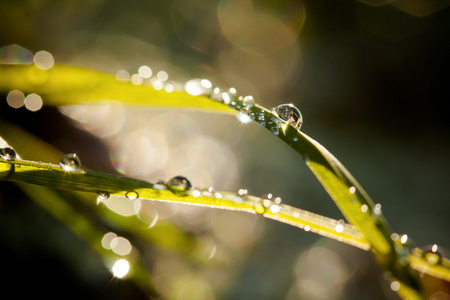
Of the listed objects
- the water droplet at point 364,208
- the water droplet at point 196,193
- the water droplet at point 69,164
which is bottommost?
the water droplet at point 69,164

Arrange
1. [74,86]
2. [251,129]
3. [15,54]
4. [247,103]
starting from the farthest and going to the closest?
[251,129] < [15,54] < [74,86] < [247,103]

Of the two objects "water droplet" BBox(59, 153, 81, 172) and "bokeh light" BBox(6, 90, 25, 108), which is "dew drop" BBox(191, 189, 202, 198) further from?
"bokeh light" BBox(6, 90, 25, 108)

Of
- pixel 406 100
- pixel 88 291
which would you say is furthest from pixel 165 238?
pixel 406 100

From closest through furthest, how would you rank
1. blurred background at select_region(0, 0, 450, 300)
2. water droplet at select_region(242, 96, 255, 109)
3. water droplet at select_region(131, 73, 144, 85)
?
water droplet at select_region(242, 96, 255, 109), water droplet at select_region(131, 73, 144, 85), blurred background at select_region(0, 0, 450, 300)

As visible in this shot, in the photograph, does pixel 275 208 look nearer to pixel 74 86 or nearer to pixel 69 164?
pixel 69 164

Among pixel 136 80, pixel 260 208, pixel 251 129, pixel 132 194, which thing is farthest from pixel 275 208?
pixel 251 129

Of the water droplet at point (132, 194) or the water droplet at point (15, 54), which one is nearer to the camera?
the water droplet at point (132, 194)

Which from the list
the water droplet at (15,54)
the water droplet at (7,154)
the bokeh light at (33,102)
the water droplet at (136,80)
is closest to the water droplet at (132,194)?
the water droplet at (7,154)

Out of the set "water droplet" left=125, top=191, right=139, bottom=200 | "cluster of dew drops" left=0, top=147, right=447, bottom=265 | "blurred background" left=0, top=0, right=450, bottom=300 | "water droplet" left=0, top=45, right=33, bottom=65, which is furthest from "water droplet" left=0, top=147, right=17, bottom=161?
"water droplet" left=0, top=45, right=33, bottom=65

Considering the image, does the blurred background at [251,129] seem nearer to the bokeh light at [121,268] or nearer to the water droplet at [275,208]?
the bokeh light at [121,268]
